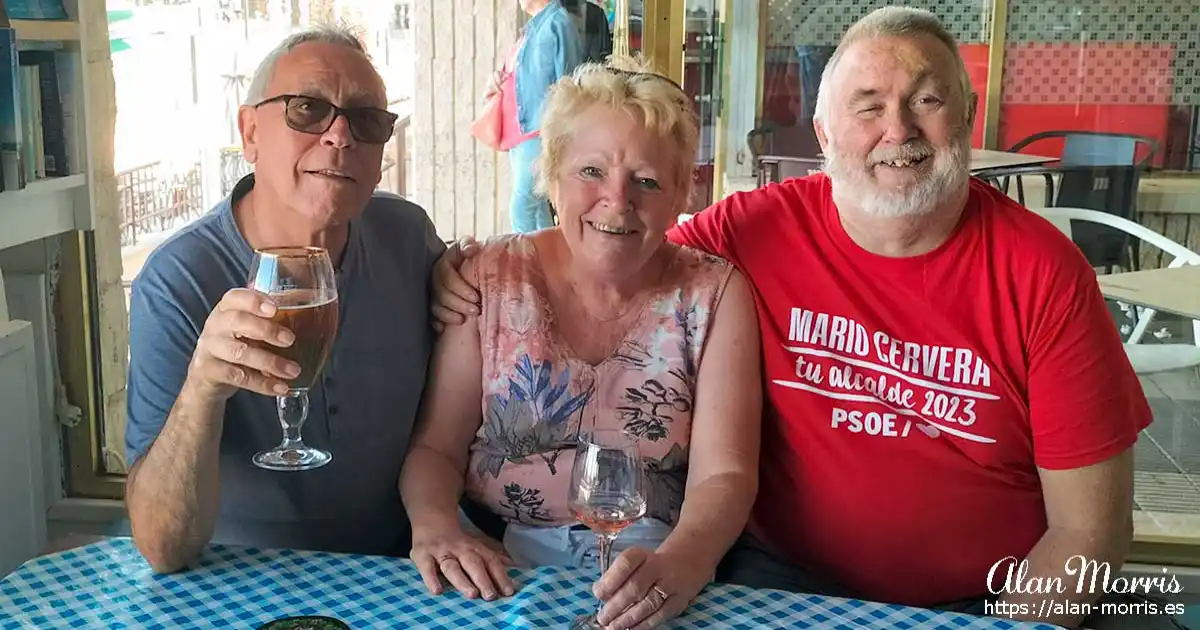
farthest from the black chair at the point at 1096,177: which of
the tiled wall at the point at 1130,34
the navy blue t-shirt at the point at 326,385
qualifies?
the navy blue t-shirt at the point at 326,385

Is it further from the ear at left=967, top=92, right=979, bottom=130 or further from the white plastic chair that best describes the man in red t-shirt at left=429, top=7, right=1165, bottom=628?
the white plastic chair

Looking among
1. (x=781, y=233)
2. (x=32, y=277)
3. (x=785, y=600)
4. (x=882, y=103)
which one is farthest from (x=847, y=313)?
(x=32, y=277)

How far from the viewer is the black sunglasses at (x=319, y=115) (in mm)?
1556

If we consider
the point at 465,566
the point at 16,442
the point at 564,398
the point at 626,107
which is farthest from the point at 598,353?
the point at 16,442

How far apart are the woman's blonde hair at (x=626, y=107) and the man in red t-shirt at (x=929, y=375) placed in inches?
11.0

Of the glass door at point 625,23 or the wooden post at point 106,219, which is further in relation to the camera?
the glass door at point 625,23

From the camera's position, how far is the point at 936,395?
5.79 ft

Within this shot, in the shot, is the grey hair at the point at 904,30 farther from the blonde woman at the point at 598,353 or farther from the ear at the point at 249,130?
the ear at the point at 249,130

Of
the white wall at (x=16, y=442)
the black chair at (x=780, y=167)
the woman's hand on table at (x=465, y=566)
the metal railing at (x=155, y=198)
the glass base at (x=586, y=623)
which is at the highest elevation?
the black chair at (x=780, y=167)

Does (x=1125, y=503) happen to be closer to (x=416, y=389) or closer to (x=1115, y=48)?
(x=416, y=389)

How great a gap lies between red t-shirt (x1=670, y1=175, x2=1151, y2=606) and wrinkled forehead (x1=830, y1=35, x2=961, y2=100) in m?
0.24

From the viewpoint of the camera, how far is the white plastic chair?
3.07 m

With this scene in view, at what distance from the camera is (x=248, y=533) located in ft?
5.53

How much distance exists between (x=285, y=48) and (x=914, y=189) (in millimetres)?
1047
